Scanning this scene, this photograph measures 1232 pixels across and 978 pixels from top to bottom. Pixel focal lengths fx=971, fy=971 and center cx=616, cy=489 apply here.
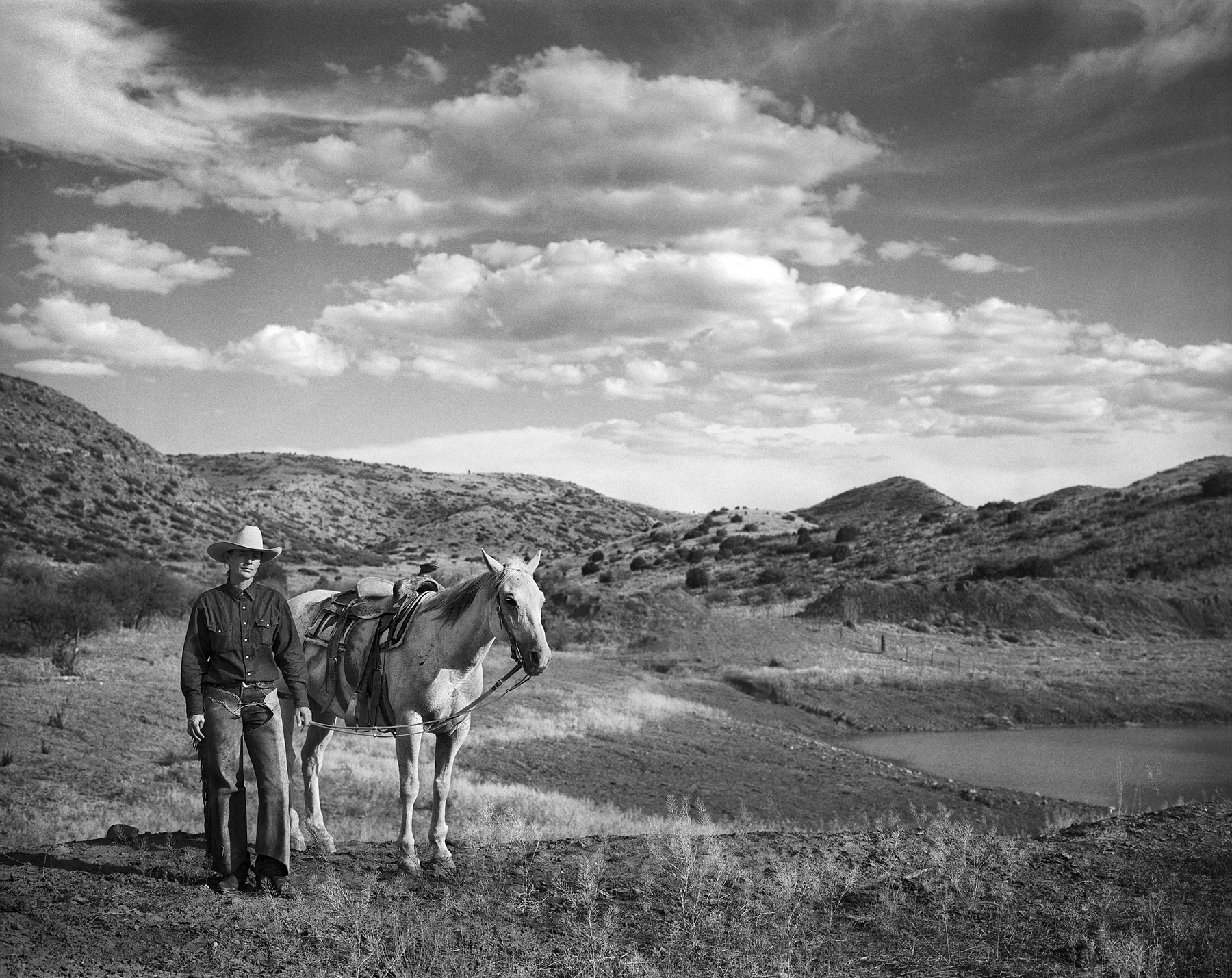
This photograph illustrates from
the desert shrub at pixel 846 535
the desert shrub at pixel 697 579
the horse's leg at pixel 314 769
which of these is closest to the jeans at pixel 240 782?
the horse's leg at pixel 314 769

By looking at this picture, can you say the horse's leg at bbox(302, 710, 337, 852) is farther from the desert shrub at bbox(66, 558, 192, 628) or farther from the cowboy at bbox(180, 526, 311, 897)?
the desert shrub at bbox(66, 558, 192, 628)

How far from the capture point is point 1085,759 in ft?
85.1

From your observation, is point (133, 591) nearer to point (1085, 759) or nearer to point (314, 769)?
point (314, 769)

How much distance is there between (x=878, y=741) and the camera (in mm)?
28844

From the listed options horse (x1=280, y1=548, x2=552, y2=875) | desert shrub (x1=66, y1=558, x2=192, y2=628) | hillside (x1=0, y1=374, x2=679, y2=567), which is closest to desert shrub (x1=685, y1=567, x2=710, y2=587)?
hillside (x1=0, y1=374, x2=679, y2=567)

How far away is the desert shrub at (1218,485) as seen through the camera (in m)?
57.8

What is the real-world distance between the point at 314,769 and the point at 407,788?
5.40 feet

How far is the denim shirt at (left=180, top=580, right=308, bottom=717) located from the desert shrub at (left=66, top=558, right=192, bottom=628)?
21.5 metres

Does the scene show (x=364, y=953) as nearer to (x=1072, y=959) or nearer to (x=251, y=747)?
(x=251, y=747)

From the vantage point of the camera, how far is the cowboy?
700 cm

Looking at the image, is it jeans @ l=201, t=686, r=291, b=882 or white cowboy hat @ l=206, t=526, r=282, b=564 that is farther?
white cowboy hat @ l=206, t=526, r=282, b=564

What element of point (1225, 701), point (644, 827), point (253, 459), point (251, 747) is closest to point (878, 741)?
point (1225, 701)

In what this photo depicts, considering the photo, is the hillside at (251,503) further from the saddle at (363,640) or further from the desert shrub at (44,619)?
the saddle at (363,640)

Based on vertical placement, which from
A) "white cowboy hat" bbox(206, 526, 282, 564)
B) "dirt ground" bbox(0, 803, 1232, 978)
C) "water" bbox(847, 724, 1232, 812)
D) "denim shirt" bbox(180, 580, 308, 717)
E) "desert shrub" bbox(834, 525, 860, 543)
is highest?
"desert shrub" bbox(834, 525, 860, 543)
